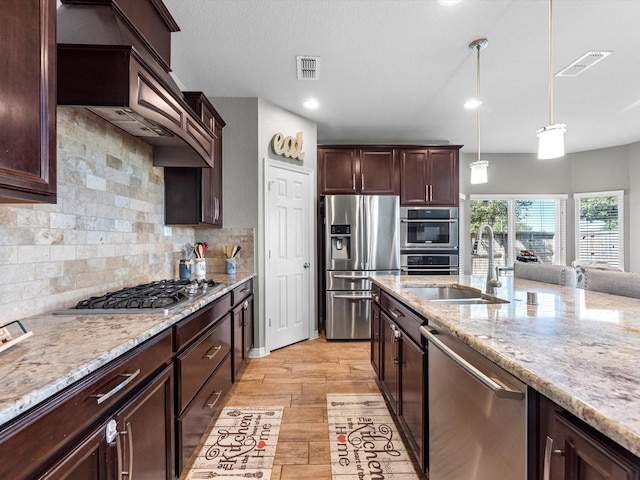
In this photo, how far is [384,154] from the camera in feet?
14.5

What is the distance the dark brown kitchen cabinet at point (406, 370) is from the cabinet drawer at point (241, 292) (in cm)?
118

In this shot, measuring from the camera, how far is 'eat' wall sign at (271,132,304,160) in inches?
140

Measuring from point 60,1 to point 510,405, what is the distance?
2366 millimetres

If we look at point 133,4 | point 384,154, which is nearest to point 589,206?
point 384,154

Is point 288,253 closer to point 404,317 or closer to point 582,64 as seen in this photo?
point 404,317

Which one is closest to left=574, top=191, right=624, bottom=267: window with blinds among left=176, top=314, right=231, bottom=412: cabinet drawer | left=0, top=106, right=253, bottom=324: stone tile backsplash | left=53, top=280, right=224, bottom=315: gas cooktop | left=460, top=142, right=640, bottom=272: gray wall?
left=460, top=142, right=640, bottom=272: gray wall

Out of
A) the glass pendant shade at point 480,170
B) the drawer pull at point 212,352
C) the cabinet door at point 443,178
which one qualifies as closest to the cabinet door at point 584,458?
the drawer pull at point 212,352

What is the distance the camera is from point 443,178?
4.46 meters

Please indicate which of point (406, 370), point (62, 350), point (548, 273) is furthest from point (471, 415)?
point (548, 273)

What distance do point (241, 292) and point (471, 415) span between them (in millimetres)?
2111

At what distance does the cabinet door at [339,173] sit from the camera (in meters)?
4.39

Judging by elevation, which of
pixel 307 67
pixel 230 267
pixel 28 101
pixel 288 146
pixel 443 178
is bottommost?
pixel 230 267

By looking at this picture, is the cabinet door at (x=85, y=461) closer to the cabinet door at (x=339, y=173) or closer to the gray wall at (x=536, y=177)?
the cabinet door at (x=339, y=173)

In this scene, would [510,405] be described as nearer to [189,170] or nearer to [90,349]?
[90,349]
